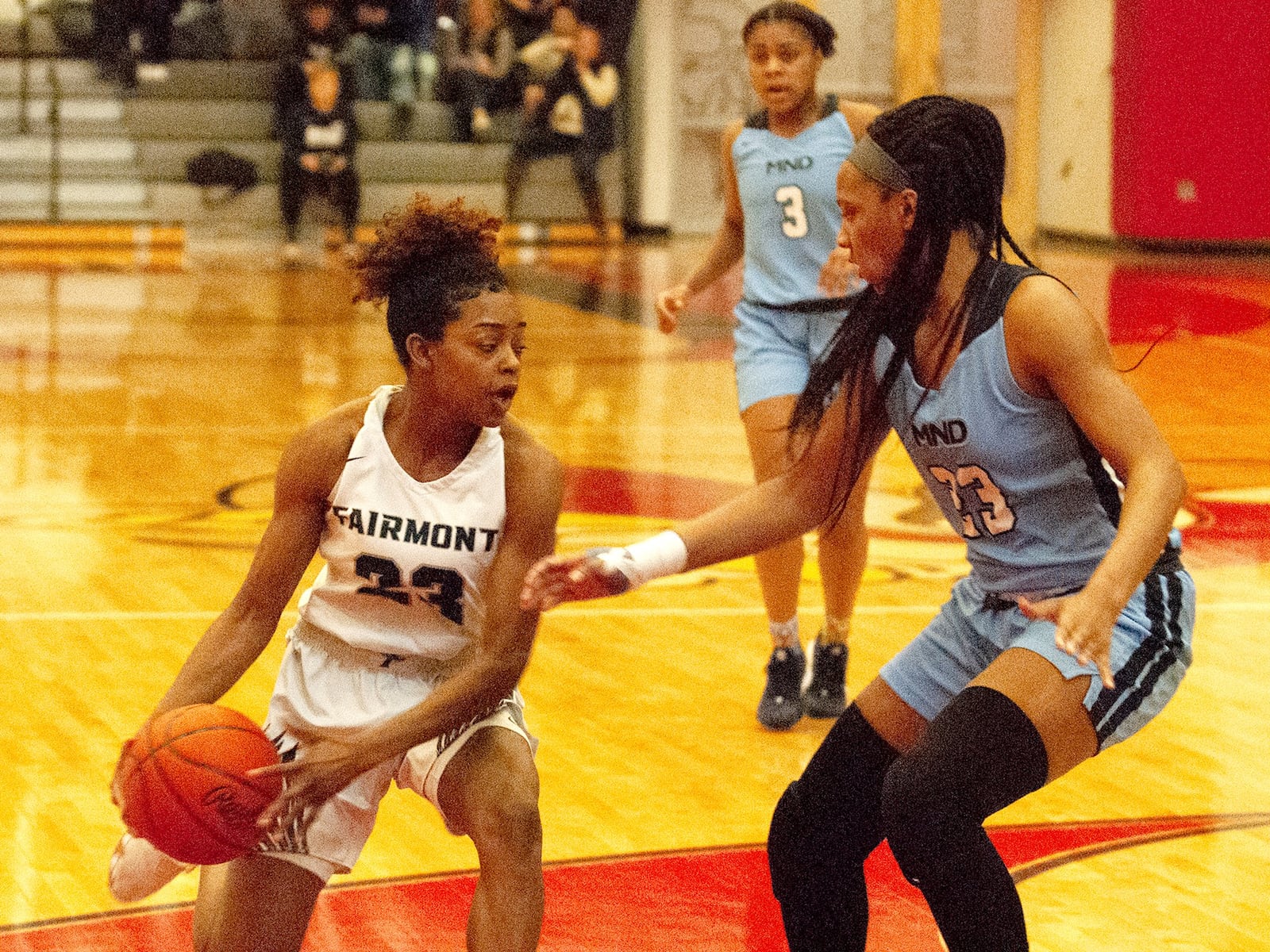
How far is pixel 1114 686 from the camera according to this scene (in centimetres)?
283

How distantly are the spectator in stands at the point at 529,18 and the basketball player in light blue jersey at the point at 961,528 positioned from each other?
16.4m

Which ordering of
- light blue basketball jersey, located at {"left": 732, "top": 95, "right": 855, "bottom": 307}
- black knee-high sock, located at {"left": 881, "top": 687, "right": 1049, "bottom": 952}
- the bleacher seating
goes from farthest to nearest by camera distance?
1. the bleacher seating
2. light blue basketball jersey, located at {"left": 732, "top": 95, "right": 855, "bottom": 307}
3. black knee-high sock, located at {"left": 881, "top": 687, "right": 1049, "bottom": 952}

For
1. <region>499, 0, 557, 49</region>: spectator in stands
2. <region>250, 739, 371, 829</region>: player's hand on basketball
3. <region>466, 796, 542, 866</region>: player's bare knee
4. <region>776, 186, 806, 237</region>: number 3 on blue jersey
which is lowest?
<region>466, 796, 542, 866</region>: player's bare knee

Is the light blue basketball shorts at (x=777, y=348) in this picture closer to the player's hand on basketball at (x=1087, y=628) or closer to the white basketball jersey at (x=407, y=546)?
the white basketball jersey at (x=407, y=546)

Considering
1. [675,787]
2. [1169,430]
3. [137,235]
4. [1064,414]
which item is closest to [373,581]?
[1064,414]

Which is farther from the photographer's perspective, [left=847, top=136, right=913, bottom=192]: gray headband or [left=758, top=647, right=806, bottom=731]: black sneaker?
[left=758, top=647, right=806, bottom=731]: black sneaker

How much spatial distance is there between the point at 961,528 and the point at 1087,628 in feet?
1.77

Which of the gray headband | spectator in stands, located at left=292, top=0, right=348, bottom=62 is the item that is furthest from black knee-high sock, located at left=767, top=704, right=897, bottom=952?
spectator in stands, located at left=292, top=0, right=348, bottom=62

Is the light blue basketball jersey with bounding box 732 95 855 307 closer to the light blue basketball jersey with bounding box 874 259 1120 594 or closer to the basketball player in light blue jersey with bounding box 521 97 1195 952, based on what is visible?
the basketball player in light blue jersey with bounding box 521 97 1195 952

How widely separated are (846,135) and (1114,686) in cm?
272

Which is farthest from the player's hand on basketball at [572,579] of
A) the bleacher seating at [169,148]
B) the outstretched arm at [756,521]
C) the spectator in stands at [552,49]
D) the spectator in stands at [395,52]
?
the spectator in stands at [395,52]

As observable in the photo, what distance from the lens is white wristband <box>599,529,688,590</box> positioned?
2891mm

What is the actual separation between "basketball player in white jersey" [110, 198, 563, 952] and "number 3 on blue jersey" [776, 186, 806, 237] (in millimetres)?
2058

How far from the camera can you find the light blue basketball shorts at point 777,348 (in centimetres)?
511
